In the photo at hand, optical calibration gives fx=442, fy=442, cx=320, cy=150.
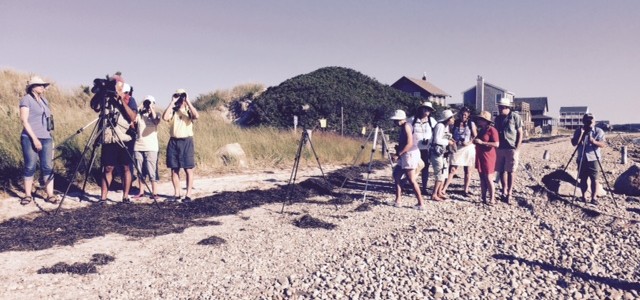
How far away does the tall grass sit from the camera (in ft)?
27.2

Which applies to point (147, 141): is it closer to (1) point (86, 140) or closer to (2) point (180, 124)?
(2) point (180, 124)

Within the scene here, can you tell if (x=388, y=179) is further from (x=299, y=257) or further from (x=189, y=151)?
(x=299, y=257)

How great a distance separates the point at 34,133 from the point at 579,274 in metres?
7.23

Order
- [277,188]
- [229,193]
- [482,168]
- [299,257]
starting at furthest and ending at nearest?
1. [277,188]
2. [229,193]
3. [482,168]
4. [299,257]

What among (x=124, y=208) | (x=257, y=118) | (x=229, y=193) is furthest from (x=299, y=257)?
(x=257, y=118)

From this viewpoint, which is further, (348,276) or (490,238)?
(490,238)

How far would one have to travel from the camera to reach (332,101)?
24844 mm

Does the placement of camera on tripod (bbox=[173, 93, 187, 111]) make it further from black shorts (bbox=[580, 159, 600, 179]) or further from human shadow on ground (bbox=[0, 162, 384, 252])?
black shorts (bbox=[580, 159, 600, 179])

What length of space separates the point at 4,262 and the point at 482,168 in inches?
263

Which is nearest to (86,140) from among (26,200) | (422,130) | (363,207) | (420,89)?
(26,200)

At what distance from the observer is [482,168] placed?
7.45 meters

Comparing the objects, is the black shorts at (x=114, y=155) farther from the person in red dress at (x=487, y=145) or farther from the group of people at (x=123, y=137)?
the person in red dress at (x=487, y=145)

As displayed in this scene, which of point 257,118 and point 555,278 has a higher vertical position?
point 257,118

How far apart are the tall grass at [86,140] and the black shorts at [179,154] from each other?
4.60 ft
